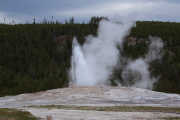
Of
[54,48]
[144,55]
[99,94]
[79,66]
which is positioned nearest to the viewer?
[99,94]

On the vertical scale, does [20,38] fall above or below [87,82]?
above

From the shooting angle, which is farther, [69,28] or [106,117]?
[69,28]

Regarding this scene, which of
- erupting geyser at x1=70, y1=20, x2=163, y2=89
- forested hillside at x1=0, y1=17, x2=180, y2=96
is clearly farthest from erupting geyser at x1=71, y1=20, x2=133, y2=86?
forested hillside at x1=0, y1=17, x2=180, y2=96

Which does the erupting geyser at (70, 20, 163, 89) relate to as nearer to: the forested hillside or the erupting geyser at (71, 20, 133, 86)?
the erupting geyser at (71, 20, 133, 86)

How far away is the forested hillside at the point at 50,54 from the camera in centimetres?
8394

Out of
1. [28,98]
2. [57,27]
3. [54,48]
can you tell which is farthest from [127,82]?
[57,27]

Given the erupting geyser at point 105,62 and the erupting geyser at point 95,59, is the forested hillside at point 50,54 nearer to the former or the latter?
the erupting geyser at point 105,62

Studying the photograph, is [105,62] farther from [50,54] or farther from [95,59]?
[50,54]

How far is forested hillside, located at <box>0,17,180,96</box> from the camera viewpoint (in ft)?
275

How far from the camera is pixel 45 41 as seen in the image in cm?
11706

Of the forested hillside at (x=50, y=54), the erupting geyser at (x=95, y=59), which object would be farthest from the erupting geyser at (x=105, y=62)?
the forested hillside at (x=50, y=54)

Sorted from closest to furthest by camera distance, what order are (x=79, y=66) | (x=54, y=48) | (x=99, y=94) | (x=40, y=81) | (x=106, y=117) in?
1. (x=106, y=117)
2. (x=99, y=94)
3. (x=79, y=66)
4. (x=40, y=81)
5. (x=54, y=48)

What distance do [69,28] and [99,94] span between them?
79181mm

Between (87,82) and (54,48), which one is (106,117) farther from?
(54,48)
